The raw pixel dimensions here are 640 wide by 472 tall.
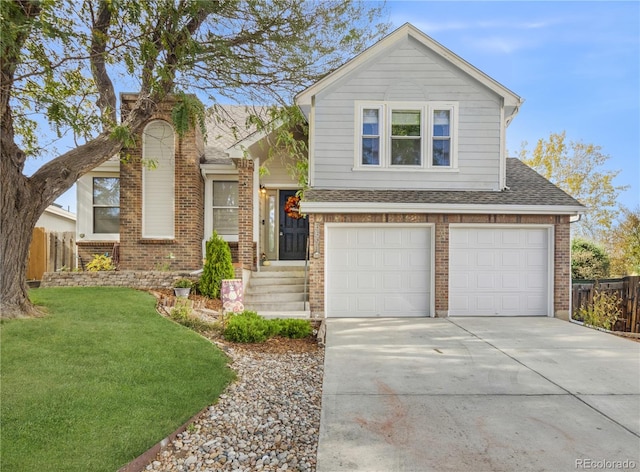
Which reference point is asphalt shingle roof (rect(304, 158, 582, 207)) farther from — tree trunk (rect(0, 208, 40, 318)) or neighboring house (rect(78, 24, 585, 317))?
tree trunk (rect(0, 208, 40, 318))

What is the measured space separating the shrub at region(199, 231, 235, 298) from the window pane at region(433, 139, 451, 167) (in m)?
5.75

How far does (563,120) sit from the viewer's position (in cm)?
2242

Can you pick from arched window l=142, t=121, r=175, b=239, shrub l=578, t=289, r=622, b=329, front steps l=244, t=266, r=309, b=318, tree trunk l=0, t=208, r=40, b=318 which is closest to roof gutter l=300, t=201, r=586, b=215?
shrub l=578, t=289, r=622, b=329

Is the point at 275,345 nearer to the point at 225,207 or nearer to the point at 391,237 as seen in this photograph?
the point at 391,237

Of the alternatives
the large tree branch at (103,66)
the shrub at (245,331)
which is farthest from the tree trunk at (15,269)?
the shrub at (245,331)

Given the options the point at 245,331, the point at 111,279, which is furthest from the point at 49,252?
the point at 245,331

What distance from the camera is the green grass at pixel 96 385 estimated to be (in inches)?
114

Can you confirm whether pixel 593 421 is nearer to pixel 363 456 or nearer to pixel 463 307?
pixel 363 456

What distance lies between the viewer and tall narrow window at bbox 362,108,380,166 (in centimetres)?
910

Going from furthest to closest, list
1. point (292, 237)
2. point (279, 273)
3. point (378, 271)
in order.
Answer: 1. point (292, 237)
2. point (279, 273)
3. point (378, 271)

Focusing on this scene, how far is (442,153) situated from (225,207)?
264 inches

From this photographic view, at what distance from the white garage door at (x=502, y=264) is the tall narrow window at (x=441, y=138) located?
1823 millimetres

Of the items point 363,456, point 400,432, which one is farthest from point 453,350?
point 363,456

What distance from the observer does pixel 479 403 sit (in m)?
3.86
